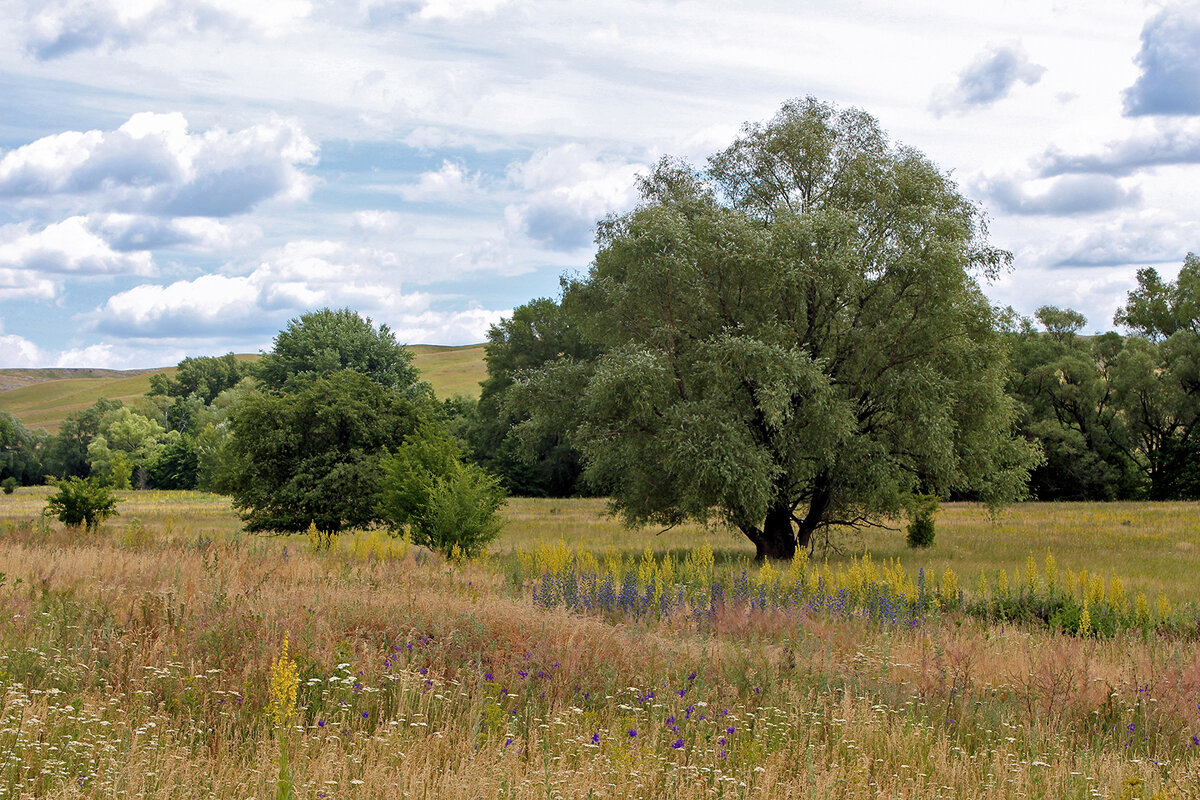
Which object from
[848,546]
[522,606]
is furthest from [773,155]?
[522,606]

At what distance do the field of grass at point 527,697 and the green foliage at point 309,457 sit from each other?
39.2 ft

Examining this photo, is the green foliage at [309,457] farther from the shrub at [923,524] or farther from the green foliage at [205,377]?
the green foliage at [205,377]

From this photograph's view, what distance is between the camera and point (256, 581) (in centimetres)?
1188

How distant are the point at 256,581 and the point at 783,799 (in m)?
8.45

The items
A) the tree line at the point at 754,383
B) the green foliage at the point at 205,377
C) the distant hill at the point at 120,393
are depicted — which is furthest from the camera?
the distant hill at the point at 120,393

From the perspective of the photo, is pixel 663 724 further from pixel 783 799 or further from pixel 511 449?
pixel 511 449

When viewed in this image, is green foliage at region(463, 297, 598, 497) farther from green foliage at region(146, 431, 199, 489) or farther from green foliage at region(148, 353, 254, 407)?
green foliage at region(148, 353, 254, 407)

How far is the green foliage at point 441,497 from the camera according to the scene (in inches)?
719

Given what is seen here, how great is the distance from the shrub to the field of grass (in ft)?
48.6

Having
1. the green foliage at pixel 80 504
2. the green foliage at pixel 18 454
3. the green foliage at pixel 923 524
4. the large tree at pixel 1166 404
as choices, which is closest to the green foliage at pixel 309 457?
the green foliage at pixel 80 504

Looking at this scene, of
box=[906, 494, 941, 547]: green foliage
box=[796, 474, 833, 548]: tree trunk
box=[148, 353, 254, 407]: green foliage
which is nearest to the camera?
box=[796, 474, 833, 548]: tree trunk

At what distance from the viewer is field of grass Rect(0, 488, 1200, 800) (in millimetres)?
5676

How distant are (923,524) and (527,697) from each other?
22945 millimetres

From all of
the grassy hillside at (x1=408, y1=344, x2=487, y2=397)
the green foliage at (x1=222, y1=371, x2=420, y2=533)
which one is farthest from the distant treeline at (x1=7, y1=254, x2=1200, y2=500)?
the grassy hillside at (x1=408, y1=344, x2=487, y2=397)
